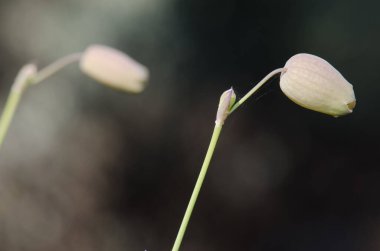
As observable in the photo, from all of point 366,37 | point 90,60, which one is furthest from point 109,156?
point 90,60

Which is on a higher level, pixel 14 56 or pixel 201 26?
pixel 201 26

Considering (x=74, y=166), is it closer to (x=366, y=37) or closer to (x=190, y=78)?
(x=190, y=78)

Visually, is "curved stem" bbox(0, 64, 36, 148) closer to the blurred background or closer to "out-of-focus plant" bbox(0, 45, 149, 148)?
"out-of-focus plant" bbox(0, 45, 149, 148)

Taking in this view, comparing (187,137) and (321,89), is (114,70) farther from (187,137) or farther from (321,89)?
(187,137)

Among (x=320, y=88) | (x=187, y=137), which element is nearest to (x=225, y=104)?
(x=320, y=88)

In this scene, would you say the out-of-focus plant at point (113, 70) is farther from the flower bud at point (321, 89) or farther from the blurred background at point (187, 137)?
the blurred background at point (187, 137)

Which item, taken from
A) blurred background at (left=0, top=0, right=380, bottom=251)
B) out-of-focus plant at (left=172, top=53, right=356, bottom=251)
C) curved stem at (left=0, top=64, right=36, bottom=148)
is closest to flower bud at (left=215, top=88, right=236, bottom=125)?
out-of-focus plant at (left=172, top=53, right=356, bottom=251)
